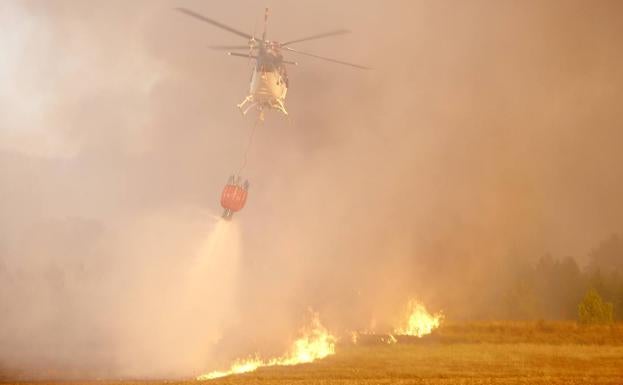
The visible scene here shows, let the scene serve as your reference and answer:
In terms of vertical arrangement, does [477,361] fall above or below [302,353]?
below

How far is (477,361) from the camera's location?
41.1m

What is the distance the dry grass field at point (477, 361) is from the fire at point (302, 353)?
5.16 feet

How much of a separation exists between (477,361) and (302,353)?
16.0m

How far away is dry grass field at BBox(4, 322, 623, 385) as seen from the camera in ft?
107

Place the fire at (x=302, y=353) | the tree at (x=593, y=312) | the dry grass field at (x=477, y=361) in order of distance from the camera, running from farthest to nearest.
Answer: the tree at (x=593, y=312)
the fire at (x=302, y=353)
the dry grass field at (x=477, y=361)

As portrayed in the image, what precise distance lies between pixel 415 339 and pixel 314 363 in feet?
69.2

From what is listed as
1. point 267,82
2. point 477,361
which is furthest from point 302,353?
point 267,82

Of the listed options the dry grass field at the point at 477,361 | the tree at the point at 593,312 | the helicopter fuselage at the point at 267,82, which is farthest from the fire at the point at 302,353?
the tree at the point at 593,312

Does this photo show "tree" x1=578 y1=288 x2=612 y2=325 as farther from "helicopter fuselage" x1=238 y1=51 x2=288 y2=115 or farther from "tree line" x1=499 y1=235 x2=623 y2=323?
"helicopter fuselage" x1=238 y1=51 x2=288 y2=115

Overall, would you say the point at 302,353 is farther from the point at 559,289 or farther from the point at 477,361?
the point at 559,289

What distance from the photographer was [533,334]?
195ft

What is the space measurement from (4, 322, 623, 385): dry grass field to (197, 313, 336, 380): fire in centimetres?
157

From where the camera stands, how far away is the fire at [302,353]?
4132 cm

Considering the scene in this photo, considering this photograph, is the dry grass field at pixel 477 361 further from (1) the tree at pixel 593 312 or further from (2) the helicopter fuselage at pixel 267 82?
(2) the helicopter fuselage at pixel 267 82
